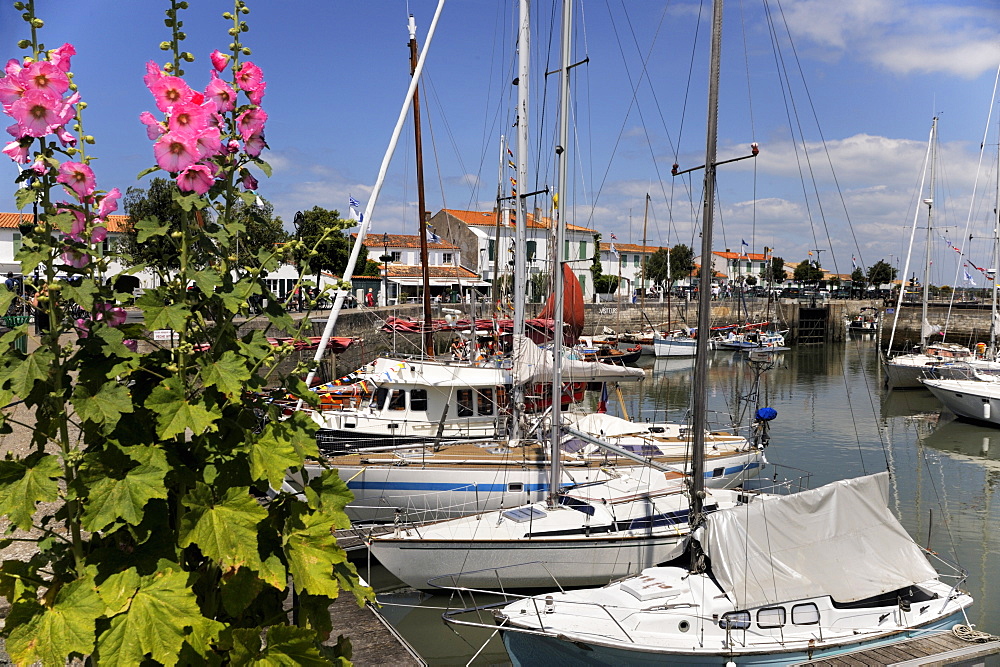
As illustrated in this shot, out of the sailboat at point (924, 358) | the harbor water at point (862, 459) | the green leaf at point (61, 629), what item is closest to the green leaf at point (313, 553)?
the green leaf at point (61, 629)

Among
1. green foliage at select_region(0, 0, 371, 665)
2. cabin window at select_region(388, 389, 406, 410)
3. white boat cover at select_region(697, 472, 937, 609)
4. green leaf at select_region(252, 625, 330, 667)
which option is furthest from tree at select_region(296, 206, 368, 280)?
white boat cover at select_region(697, 472, 937, 609)

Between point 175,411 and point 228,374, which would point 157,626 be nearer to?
point 175,411

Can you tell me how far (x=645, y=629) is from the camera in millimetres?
8859

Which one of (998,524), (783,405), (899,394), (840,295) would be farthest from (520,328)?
(840,295)

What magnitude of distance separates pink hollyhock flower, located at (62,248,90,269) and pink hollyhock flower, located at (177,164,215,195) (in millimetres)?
508

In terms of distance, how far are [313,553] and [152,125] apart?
1.87 metres

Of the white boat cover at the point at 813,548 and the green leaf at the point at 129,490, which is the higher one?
the green leaf at the point at 129,490

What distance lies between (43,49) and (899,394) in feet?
144

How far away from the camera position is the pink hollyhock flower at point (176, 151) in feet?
9.60

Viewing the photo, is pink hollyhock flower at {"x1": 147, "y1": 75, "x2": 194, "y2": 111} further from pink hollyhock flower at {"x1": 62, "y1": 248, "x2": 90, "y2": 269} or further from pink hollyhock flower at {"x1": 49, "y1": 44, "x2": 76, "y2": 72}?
pink hollyhock flower at {"x1": 62, "y1": 248, "x2": 90, "y2": 269}

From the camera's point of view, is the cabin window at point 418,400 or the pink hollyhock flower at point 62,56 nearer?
the pink hollyhock flower at point 62,56

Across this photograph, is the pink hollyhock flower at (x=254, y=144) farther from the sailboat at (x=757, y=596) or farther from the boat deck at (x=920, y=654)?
the boat deck at (x=920, y=654)

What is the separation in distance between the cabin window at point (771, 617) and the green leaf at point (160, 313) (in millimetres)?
8216

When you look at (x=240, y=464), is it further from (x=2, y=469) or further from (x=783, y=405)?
(x=783, y=405)
